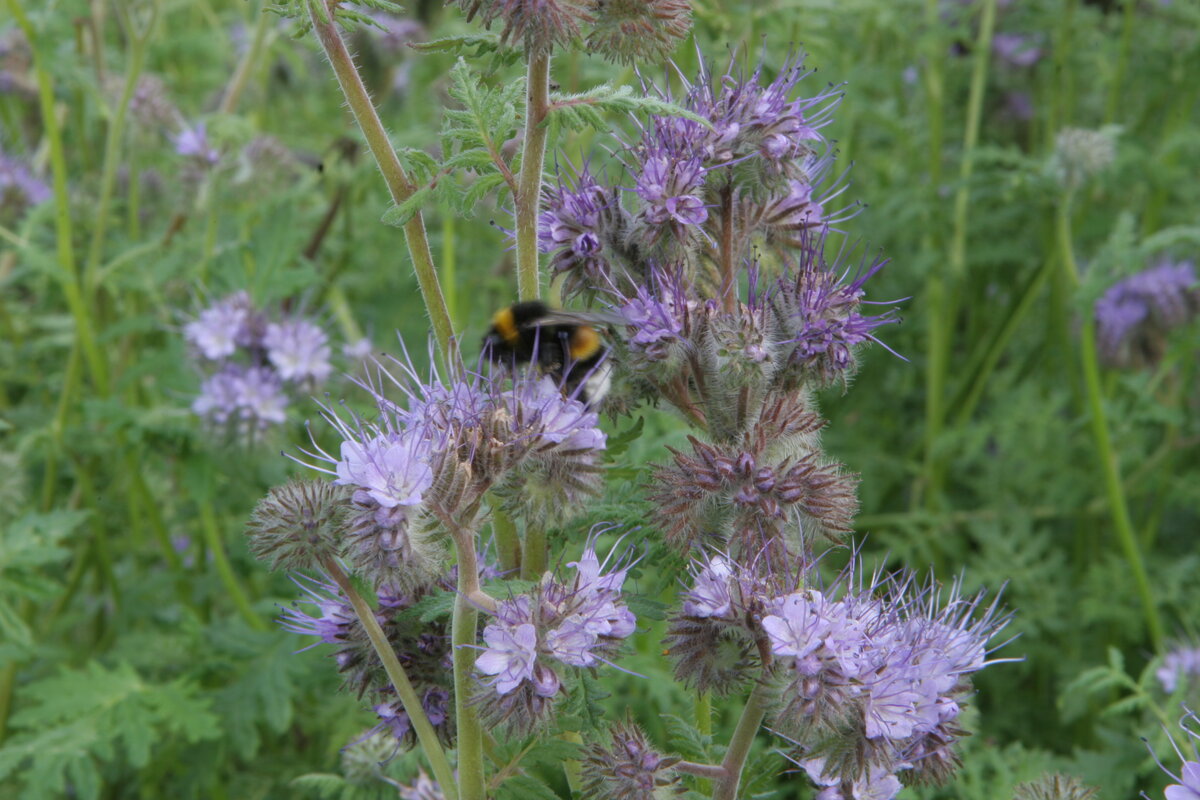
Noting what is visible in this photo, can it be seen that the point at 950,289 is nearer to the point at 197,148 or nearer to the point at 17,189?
the point at 197,148

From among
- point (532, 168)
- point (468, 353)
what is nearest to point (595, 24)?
point (532, 168)

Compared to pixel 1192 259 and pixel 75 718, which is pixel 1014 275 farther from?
A: pixel 75 718

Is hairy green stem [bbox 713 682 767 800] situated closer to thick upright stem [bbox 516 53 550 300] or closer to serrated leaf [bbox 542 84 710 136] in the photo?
thick upright stem [bbox 516 53 550 300]

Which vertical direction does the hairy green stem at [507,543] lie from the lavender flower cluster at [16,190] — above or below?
above

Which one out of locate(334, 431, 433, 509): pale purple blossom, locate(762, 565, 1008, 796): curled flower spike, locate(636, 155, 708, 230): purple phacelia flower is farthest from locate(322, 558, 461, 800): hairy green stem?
locate(636, 155, 708, 230): purple phacelia flower

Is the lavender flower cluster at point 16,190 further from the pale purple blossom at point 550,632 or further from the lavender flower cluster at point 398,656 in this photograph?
the pale purple blossom at point 550,632

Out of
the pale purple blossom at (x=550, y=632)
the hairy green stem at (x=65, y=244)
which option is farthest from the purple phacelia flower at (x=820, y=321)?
the hairy green stem at (x=65, y=244)

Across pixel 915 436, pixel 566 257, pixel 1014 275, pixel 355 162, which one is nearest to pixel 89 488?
pixel 355 162
